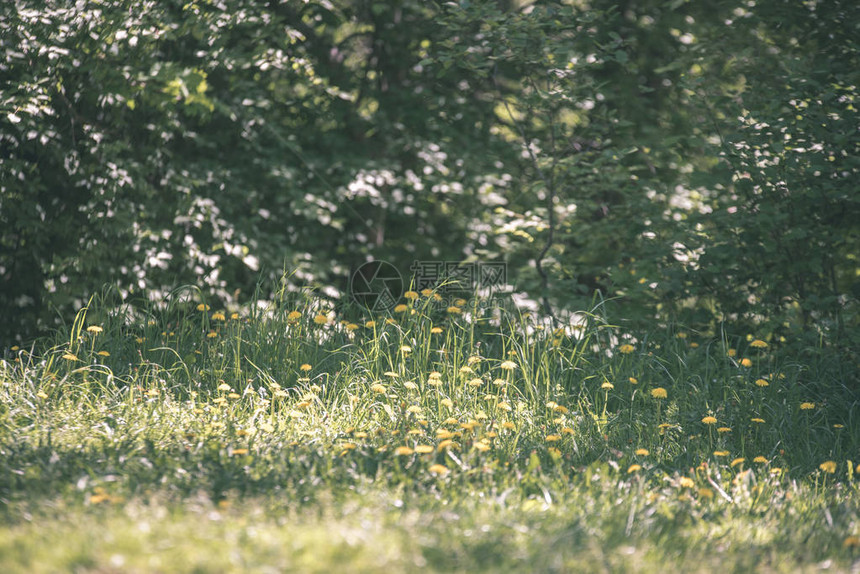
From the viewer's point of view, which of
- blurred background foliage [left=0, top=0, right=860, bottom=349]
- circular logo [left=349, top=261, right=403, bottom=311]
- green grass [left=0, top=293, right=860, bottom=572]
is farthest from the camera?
circular logo [left=349, top=261, right=403, bottom=311]

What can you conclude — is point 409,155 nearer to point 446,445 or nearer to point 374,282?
point 374,282

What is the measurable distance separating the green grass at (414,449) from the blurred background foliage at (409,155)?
420 mm

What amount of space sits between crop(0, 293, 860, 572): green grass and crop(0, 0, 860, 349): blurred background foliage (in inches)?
16.5

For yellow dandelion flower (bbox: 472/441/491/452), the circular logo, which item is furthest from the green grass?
the circular logo

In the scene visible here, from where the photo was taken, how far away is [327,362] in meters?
4.59

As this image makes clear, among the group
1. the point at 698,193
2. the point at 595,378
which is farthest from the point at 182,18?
the point at 698,193

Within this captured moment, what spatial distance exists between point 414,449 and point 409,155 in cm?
402

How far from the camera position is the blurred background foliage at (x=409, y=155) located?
483 cm

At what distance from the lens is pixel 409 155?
6949 mm

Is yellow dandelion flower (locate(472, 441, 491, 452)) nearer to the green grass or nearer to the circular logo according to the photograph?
the green grass

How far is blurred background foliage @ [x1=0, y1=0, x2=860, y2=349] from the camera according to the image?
483 cm

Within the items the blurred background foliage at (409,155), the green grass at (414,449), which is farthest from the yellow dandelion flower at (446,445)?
the blurred background foliage at (409,155)

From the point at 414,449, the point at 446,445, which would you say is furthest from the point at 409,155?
the point at 446,445

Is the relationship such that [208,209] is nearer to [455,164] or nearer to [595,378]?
[455,164]
